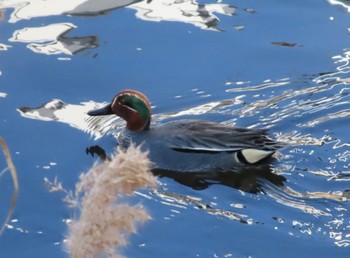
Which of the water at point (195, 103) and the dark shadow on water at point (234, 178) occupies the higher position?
the water at point (195, 103)

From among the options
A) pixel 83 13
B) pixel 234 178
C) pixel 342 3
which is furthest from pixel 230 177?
pixel 342 3

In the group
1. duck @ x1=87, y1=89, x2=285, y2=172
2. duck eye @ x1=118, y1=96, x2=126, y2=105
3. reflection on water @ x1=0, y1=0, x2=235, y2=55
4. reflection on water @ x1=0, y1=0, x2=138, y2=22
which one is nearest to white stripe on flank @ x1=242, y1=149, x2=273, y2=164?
duck @ x1=87, y1=89, x2=285, y2=172

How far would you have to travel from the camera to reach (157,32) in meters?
8.27

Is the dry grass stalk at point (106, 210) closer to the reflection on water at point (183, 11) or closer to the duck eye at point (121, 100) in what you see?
the duck eye at point (121, 100)

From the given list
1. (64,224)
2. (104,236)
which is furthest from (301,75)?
(104,236)

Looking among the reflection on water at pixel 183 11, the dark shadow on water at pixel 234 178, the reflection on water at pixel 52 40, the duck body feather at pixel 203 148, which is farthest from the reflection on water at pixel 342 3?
the dark shadow on water at pixel 234 178

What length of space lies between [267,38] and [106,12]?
65.6 inches

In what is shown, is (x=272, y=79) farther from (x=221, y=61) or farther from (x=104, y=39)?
(x=104, y=39)

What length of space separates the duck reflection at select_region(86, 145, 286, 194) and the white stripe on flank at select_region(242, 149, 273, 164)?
0.05m

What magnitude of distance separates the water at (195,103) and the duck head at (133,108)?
20 cm

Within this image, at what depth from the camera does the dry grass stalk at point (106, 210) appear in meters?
1.72

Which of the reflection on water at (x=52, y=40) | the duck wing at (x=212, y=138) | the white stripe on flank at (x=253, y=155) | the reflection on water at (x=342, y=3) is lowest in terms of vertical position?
the white stripe on flank at (x=253, y=155)

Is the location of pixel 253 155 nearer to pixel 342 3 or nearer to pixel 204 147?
pixel 204 147

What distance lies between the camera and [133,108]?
23.1ft
